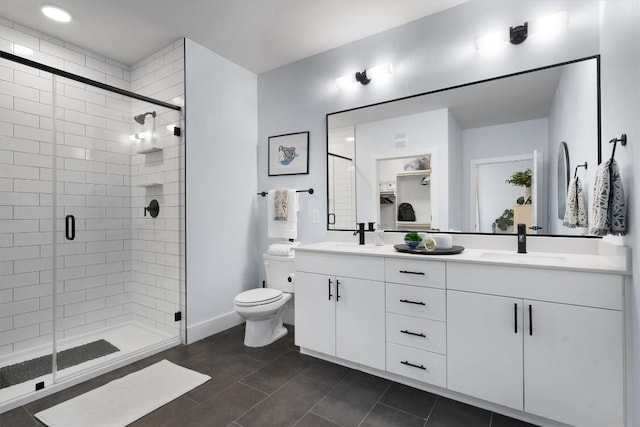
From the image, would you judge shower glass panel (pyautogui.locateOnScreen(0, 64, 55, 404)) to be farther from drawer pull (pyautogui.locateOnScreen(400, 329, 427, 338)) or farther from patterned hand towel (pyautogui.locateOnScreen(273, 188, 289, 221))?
drawer pull (pyautogui.locateOnScreen(400, 329, 427, 338))

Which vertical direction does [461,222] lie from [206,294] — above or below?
above

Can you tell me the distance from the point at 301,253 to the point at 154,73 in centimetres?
228

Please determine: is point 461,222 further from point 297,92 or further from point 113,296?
point 113,296

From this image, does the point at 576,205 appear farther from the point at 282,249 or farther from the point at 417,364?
the point at 282,249

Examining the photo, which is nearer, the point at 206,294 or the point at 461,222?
the point at 461,222

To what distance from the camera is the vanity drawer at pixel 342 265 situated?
6.71 ft

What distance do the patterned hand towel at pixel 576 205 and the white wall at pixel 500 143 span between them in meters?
0.19

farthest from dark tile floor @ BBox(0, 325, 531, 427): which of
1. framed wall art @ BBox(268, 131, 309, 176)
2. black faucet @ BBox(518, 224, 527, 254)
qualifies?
framed wall art @ BBox(268, 131, 309, 176)

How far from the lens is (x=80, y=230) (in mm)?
2332

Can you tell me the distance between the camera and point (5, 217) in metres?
2.18

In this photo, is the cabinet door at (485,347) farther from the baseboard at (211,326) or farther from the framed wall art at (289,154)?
the baseboard at (211,326)

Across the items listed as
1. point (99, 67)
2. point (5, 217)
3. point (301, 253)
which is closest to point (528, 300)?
point (301, 253)

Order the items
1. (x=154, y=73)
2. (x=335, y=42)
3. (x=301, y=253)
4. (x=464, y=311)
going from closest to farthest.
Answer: (x=464, y=311)
(x=301, y=253)
(x=335, y=42)
(x=154, y=73)

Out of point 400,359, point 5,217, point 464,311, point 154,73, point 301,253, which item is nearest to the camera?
point 464,311
